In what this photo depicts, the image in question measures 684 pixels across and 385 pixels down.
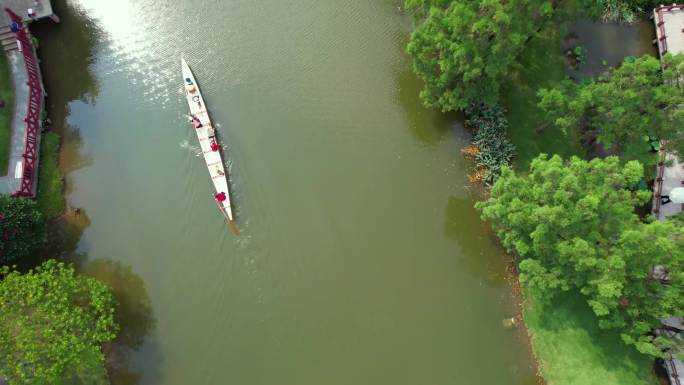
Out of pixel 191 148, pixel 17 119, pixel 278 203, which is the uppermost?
pixel 17 119

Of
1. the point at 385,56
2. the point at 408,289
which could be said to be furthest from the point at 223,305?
the point at 385,56

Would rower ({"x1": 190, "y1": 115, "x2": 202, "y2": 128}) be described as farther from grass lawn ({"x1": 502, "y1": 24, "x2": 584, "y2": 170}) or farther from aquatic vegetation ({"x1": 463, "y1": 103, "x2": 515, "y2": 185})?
grass lawn ({"x1": 502, "y1": 24, "x2": 584, "y2": 170})

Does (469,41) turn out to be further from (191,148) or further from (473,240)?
(191,148)

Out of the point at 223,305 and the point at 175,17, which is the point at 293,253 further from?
the point at 175,17

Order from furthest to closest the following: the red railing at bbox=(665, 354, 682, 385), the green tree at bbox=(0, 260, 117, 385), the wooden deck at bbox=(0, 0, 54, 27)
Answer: the wooden deck at bbox=(0, 0, 54, 27) < the red railing at bbox=(665, 354, 682, 385) < the green tree at bbox=(0, 260, 117, 385)

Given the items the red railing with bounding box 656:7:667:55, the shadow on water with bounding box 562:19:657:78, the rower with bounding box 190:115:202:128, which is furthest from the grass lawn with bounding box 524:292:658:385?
the rower with bounding box 190:115:202:128

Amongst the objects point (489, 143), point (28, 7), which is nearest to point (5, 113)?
point (28, 7)
